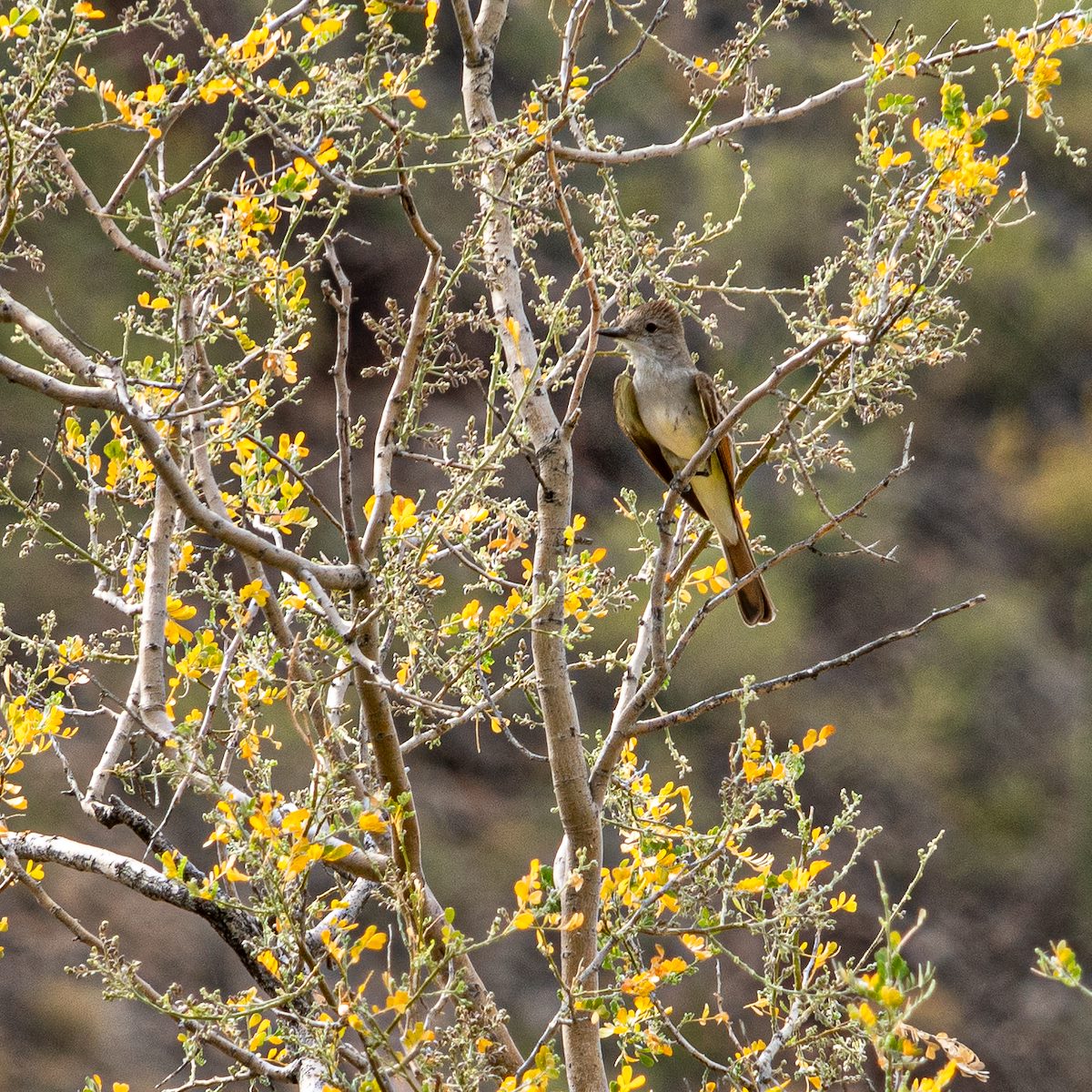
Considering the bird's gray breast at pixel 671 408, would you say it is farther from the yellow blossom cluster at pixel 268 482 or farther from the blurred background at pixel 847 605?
the blurred background at pixel 847 605

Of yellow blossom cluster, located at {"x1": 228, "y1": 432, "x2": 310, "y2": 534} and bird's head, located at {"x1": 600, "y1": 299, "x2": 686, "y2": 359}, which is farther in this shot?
bird's head, located at {"x1": 600, "y1": 299, "x2": 686, "y2": 359}

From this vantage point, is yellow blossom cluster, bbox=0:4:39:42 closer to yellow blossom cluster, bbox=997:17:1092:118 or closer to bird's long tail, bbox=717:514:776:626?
yellow blossom cluster, bbox=997:17:1092:118

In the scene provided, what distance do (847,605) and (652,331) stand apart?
9941mm

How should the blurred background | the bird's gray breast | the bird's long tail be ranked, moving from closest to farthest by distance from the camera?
the bird's long tail, the bird's gray breast, the blurred background

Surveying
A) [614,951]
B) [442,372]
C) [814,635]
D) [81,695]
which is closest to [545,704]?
[614,951]

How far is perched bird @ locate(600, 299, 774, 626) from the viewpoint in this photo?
13.5 ft

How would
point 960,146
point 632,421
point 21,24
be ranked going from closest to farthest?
point 21,24 → point 960,146 → point 632,421

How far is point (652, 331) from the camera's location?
13.8 feet

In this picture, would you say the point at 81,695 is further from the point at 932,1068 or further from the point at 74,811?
the point at 932,1068

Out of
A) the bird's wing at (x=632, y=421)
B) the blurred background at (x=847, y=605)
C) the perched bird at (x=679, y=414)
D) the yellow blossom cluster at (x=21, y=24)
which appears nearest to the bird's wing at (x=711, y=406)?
the perched bird at (x=679, y=414)

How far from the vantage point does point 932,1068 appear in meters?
8.96

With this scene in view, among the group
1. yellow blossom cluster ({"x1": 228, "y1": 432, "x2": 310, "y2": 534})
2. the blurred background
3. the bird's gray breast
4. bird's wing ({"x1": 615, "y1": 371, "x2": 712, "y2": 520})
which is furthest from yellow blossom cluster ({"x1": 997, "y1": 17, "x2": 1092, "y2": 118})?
the blurred background

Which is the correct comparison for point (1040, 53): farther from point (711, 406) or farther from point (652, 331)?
point (711, 406)

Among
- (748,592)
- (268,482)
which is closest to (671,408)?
(748,592)
